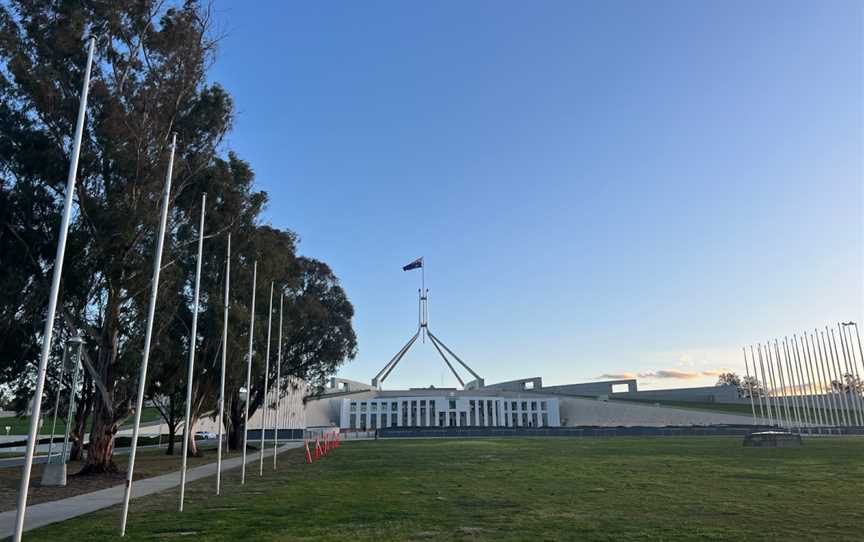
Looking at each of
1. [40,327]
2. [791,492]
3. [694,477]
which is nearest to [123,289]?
[40,327]

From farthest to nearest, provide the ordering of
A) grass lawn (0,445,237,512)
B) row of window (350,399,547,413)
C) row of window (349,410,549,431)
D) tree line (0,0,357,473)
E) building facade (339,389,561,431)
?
row of window (350,399,547,413)
building facade (339,389,561,431)
row of window (349,410,549,431)
tree line (0,0,357,473)
grass lawn (0,445,237,512)

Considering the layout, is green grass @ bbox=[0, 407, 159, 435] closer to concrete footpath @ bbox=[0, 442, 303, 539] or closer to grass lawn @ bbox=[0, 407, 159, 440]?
grass lawn @ bbox=[0, 407, 159, 440]

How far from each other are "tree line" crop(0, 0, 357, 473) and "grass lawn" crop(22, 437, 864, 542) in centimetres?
792

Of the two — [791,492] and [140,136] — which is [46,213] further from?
[791,492]

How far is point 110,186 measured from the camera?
2223 cm

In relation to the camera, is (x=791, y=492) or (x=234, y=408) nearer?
(x=791, y=492)

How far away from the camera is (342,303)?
4634 centimetres

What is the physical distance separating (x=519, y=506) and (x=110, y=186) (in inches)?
728

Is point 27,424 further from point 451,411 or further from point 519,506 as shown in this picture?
point 519,506

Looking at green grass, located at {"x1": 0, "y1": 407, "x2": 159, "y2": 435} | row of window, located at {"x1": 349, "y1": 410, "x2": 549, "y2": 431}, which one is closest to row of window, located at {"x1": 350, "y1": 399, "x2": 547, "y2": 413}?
row of window, located at {"x1": 349, "y1": 410, "x2": 549, "y2": 431}

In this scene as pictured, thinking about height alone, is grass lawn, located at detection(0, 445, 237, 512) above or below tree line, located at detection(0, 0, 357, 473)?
below

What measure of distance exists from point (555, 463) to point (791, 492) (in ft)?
33.7

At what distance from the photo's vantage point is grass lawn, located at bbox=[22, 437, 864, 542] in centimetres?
932

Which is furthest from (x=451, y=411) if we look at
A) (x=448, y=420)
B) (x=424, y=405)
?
(x=424, y=405)
